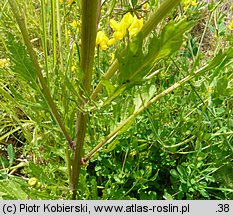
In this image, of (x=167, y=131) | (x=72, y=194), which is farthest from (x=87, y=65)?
(x=167, y=131)

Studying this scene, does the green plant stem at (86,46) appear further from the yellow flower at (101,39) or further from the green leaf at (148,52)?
the yellow flower at (101,39)

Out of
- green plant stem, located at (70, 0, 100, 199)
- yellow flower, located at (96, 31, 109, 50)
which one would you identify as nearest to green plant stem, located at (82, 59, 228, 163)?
green plant stem, located at (70, 0, 100, 199)

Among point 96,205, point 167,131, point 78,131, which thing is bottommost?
point 96,205

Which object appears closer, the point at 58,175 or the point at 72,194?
the point at 72,194

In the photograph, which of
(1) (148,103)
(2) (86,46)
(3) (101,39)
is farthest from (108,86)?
(3) (101,39)

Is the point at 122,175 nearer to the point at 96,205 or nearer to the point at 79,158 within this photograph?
the point at 96,205

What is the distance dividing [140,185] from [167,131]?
170mm

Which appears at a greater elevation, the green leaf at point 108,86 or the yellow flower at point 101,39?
the yellow flower at point 101,39

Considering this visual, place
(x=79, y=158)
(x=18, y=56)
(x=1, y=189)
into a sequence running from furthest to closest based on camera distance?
(x=1, y=189) < (x=79, y=158) < (x=18, y=56)

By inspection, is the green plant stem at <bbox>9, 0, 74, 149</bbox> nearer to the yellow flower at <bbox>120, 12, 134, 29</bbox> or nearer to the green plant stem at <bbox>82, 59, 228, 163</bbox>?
the green plant stem at <bbox>82, 59, 228, 163</bbox>

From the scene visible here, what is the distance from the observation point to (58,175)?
1103mm

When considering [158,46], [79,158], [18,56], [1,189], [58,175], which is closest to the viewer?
[158,46]

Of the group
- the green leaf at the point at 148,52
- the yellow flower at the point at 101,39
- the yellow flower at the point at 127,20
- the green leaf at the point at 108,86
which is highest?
the yellow flower at the point at 101,39

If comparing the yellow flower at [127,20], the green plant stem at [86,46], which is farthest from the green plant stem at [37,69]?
the yellow flower at [127,20]
